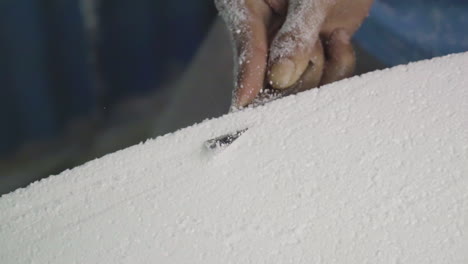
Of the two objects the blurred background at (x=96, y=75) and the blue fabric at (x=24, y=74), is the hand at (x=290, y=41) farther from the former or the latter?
the blue fabric at (x=24, y=74)

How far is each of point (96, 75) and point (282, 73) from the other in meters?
0.86

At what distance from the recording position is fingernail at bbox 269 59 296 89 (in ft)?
2.43

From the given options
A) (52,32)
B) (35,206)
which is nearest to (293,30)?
(35,206)

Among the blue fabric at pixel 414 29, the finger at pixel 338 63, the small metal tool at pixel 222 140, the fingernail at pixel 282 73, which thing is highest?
the small metal tool at pixel 222 140

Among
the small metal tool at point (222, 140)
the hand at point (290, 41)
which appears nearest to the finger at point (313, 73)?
the hand at point (290, 41)

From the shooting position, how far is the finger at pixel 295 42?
2.45 feet

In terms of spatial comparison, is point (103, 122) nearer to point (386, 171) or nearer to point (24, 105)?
point (24, 105)

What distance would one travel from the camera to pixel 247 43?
2.55ft

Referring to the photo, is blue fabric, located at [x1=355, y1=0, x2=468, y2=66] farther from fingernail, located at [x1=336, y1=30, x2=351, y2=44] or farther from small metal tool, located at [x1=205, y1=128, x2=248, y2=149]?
small metal tool, located at [x1=205, y1=128, x2=248, y2=149]

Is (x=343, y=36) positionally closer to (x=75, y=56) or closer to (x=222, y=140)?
(x=222, y=140)

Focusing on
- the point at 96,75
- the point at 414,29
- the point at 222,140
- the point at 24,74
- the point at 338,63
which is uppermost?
the point at 24,74

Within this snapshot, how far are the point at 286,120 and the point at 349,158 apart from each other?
9cm

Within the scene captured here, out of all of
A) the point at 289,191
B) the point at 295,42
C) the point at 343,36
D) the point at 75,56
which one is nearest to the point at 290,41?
the point at 295,42

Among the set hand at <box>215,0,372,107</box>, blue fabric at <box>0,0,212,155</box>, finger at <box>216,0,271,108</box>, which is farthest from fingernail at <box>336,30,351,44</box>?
blue fabric at <box>0,0,212,155</box>
